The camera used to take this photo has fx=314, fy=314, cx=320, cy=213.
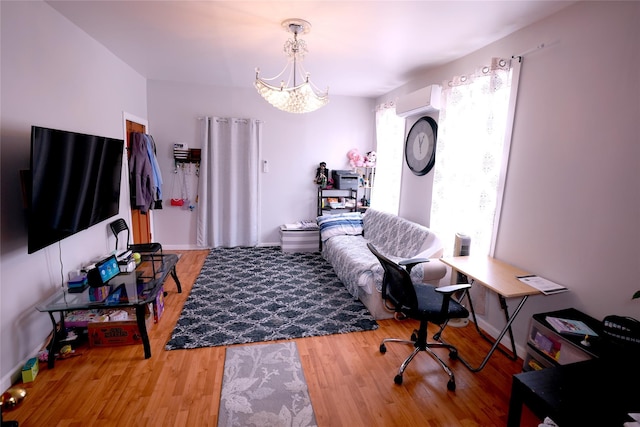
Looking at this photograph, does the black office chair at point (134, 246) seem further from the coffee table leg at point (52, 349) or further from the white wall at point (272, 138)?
the white wall at point (272, 138)

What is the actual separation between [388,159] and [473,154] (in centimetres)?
176

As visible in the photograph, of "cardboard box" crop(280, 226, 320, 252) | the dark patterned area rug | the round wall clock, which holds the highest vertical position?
the round wall clock

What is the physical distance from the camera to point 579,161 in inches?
81.0

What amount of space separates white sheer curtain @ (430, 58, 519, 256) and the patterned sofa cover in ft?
0.78

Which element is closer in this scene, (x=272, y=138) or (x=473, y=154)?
(x=473, y=154)

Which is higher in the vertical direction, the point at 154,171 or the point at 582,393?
the point at 154,171

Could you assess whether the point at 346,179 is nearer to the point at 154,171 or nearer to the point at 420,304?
the point at 154,171

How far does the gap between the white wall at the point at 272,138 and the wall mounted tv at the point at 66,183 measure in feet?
6.08

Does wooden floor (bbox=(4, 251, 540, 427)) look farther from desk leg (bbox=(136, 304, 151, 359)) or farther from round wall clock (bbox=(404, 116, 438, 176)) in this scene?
round wall clock (bbox=(404, 116, 438, 176))

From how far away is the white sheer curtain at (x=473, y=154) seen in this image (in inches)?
103

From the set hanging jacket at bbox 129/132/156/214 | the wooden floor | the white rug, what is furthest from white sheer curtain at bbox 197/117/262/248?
the white rug

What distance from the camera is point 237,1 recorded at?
2.16 m

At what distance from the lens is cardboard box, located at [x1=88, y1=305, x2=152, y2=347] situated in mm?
2463

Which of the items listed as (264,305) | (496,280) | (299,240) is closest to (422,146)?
(496,280)
